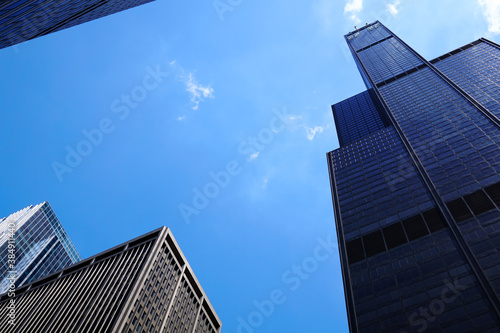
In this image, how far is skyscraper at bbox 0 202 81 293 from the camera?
4328 inches

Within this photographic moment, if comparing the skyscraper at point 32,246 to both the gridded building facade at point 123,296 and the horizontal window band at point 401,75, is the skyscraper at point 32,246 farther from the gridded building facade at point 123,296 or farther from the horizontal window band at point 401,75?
the horizontal window band at point 401,75

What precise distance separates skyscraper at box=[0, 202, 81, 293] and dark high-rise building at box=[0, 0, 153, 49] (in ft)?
251

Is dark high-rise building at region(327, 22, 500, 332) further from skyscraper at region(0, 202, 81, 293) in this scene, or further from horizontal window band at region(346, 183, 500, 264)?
skyscraper at region(0, 202, 81, 293)

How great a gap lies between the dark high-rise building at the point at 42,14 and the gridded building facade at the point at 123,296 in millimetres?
44298

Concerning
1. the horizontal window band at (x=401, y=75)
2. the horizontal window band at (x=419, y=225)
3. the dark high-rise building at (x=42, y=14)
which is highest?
the dark high-rise building at (x=42, y=14)

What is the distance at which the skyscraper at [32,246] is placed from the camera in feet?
361

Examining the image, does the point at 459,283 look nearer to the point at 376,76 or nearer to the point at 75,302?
the point at 75,302

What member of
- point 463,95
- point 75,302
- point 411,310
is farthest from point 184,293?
point 463,95

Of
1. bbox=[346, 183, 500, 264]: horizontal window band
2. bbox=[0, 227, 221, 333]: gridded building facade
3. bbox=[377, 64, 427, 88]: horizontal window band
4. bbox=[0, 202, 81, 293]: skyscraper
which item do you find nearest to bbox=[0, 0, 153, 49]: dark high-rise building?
bbox=[0, 227, 221, 333]: gridded building facade

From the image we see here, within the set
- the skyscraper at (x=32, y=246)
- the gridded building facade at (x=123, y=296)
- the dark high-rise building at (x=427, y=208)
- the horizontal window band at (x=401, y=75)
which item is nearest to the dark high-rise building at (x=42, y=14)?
the gridded building facade at (x=123, y=296)

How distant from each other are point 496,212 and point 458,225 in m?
5.50

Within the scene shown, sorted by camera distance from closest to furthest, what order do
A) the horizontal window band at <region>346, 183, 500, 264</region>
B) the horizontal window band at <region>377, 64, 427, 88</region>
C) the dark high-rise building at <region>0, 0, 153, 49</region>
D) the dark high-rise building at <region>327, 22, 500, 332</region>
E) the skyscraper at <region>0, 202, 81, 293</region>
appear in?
the dark high-rise building at <region>0, 0, 153, 49</region> < the dark high-rise building at <region>327, 22, 500, 332</region> < the horizontal window band at <region>346, 183, 500, 264</region> < the skyscraper at <region>0, 202, 81, 293</region> < the horizontal window band at <region>377, 64, 427, 88</region>

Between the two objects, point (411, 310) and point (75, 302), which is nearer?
point (411, 310)

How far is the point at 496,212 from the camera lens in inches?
2207
